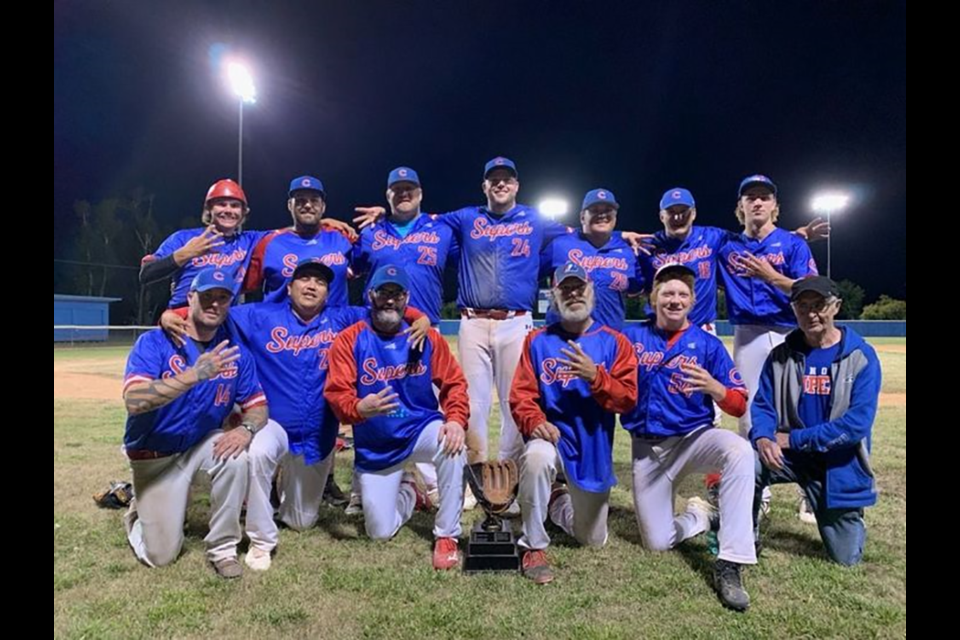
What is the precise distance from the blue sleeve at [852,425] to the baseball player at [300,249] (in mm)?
3543

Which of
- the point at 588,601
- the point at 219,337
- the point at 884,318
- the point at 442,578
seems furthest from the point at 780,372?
the point at 884,318

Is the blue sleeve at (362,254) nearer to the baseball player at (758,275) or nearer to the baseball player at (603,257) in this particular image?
the baseball player at (603,257)

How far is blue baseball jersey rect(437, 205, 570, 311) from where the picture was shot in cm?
497

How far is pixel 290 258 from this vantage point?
4.80 metres

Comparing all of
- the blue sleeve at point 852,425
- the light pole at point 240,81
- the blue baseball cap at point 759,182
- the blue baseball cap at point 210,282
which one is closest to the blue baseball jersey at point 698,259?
the blue baseball cap at point 759,182

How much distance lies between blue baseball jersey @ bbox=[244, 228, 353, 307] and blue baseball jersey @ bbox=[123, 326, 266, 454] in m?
1.07

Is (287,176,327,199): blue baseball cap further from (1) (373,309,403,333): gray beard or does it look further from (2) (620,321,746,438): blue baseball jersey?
(2) (620,321,746,438): blue baseball jersey

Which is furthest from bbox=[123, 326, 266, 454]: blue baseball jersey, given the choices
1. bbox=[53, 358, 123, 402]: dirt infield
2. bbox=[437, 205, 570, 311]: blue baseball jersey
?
bbox=[53, 358, 123, 402]: dirt infield

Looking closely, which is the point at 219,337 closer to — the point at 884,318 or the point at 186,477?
the point at 186,477

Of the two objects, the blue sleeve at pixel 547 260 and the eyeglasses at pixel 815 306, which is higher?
the blue sleeve at pixel 547 260

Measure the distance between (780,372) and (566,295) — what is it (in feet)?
4.82

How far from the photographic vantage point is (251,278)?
4926 mm

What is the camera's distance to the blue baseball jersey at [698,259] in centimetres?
488
